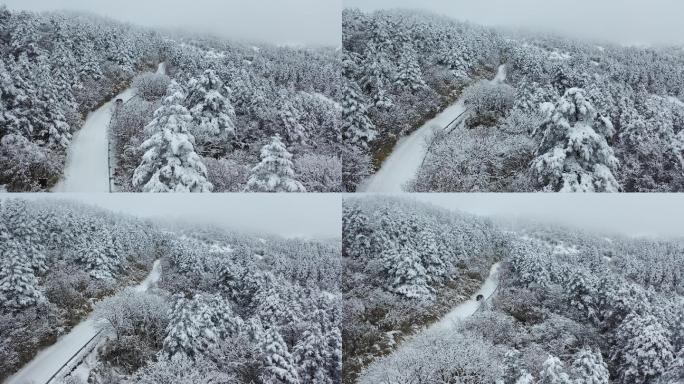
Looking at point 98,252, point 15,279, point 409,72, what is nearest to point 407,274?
point 409,72

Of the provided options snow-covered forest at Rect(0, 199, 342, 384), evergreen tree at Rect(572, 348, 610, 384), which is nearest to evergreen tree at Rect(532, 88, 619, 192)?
evergreen tree at Rect(572, 348, 610, 384)

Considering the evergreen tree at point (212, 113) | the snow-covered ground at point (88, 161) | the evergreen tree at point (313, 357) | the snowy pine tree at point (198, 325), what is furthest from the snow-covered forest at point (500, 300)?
the snow-covered ground at point (88, 161)

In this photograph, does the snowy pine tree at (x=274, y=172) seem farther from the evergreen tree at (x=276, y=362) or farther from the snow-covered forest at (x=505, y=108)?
the evergreen tree at (x=276, y=362)

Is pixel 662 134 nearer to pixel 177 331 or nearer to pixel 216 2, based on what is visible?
pixel 216 2

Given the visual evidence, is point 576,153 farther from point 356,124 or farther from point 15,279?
point 15,279

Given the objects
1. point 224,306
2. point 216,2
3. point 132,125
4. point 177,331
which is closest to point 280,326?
point 224,306

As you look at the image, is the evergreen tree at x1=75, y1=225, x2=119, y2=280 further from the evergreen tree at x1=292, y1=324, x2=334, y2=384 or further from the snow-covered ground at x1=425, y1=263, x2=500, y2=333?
the snow-covered ground at x1=425, y1=263, x2=500, y2=333
